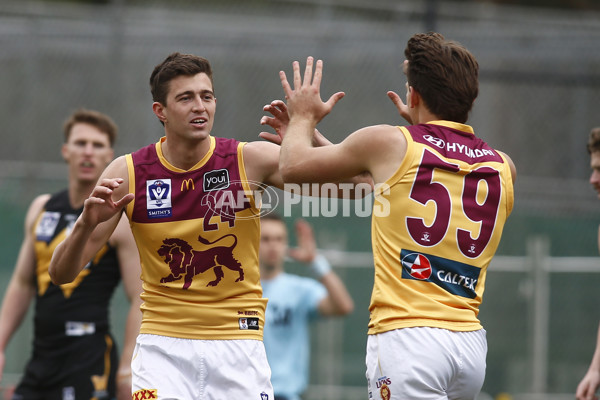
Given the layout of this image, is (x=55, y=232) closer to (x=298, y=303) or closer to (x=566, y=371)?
(x=298, y=303)

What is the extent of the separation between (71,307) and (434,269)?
3236 mm

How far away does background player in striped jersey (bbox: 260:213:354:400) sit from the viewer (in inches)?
299

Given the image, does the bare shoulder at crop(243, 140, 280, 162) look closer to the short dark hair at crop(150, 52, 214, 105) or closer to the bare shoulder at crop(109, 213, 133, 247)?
the short dark hair at crop(150, 52, 214, 105)

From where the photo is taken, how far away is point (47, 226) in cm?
623

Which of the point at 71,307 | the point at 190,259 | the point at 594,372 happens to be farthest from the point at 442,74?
the point at 71,307

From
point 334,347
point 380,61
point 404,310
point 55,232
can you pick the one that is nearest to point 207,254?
point 404,310

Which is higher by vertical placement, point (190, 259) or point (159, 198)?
point (159, 198)

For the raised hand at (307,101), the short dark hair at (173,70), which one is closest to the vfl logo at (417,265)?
the raised hand at (307,101)

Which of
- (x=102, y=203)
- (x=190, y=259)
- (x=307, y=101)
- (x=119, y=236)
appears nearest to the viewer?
(x=307, y=101)

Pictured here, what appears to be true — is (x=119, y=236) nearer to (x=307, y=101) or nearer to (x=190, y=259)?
(x=190, y=259)

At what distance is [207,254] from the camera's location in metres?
4.51

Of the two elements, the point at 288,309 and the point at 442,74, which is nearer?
the point at 442,74

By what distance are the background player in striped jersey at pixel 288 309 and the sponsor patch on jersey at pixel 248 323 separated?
2878 mm

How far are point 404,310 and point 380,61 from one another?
7408 millimetres
